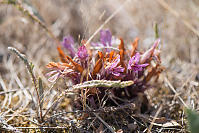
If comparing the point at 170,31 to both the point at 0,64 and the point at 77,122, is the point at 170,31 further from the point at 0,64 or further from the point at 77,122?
the point at 0,64

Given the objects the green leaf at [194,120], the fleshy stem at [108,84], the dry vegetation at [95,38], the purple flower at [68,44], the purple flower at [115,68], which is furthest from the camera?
the purple flower at [68,44]

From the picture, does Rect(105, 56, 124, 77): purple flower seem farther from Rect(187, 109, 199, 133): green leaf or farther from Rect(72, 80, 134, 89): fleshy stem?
Rect(187, 109, 199, 133): green leaf

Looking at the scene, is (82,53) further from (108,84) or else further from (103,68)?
(108,84)

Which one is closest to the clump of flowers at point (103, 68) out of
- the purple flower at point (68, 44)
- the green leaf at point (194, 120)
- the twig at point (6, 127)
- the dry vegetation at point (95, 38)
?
the purple flower at point (68, 44)

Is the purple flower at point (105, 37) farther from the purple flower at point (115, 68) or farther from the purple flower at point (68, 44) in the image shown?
the purple flower at point (115, 68)

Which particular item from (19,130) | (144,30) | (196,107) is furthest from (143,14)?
(19,130)

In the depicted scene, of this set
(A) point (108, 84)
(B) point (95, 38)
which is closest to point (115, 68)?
(A) point (108, 84)

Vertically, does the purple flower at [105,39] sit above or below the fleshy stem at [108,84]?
above
